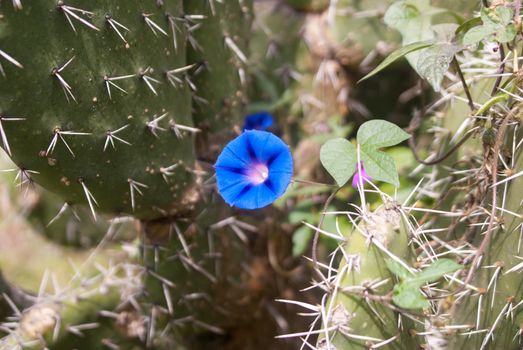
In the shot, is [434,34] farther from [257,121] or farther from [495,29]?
[257,121]

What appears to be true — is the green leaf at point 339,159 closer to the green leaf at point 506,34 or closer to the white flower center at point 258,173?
the white flower center at point 258,173

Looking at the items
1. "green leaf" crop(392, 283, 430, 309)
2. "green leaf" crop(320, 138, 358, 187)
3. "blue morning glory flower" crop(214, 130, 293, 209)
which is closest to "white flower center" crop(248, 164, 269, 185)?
"blue morning glory flower" crop(214, 130, 293, 209)

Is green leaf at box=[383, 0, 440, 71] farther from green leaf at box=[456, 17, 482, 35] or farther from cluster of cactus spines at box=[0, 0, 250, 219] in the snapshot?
cluster of cactus spines at box=[0, 0, 250, 219]

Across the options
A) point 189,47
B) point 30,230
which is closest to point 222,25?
point 189,47

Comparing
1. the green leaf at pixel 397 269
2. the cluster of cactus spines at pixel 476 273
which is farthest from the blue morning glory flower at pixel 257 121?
the green leaf at pixel 397 269

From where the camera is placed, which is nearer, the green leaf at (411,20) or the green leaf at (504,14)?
the green leaf at (504,14)
